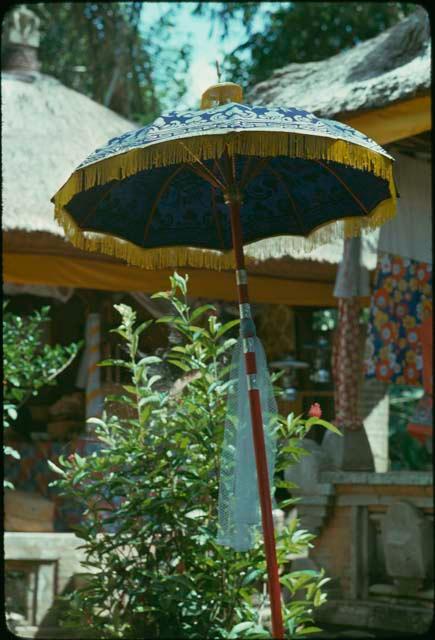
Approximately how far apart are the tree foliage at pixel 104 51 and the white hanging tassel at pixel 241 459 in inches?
520

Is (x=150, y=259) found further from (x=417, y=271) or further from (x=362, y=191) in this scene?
(x=417, y=271)

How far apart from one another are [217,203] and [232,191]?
0.86 meters

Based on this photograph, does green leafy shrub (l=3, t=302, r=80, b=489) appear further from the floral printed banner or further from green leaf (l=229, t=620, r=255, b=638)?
the floral printed banner

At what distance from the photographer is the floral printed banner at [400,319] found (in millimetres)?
8578

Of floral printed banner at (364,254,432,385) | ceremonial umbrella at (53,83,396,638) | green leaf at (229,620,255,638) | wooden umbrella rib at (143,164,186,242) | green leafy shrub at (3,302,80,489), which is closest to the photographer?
ceremonial umbrella at (53,83,396,638)

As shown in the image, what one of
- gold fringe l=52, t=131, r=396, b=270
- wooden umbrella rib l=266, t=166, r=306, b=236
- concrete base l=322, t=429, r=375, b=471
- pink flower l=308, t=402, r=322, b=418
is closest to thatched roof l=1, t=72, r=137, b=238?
concrete base l=322, t=429, r=375, b=471

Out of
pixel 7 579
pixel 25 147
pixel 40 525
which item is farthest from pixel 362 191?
pixel 25 147

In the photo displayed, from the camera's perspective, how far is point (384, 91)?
6.84 meters

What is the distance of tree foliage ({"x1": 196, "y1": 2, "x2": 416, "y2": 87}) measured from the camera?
17.2 m

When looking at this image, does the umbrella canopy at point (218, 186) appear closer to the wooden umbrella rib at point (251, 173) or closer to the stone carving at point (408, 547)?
the wooden umbrella rib at point (251, 173)

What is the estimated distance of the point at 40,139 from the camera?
1072 centimetres

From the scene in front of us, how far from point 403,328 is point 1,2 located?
4805 millimetres

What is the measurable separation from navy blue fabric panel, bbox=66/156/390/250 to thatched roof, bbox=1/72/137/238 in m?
3.98

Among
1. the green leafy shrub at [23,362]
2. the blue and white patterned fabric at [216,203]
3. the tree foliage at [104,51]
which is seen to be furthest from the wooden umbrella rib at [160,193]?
the tree foliage at [104,51]
